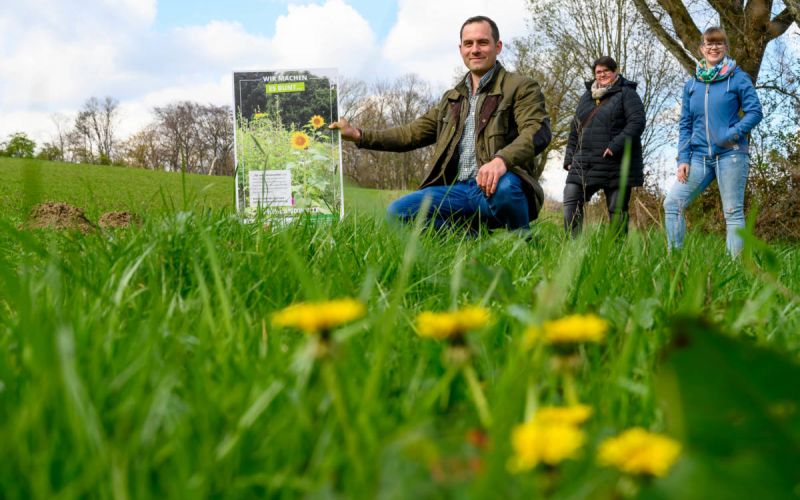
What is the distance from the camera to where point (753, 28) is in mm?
9398

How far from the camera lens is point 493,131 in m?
4.37

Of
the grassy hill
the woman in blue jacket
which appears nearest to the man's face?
the grassy hill

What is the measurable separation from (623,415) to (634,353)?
0.31 m

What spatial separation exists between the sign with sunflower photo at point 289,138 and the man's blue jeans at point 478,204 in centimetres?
140

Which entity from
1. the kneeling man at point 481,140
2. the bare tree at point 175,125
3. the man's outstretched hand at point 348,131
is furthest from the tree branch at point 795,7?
the bare tree at point 175,125

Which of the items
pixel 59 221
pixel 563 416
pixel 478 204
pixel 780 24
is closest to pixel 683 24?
pixel 780 24

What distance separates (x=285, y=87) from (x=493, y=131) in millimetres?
3064

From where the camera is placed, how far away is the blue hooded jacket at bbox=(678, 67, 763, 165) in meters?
5.07

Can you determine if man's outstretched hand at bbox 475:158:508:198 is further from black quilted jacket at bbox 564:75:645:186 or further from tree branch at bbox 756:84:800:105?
tree branch at bbox 756:84:800:105

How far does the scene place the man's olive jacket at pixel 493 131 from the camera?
4.16 meters

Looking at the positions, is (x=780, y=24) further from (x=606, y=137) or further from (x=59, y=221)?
(x=59, y=221)

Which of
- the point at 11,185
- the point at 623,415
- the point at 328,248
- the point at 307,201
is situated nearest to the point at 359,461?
the point at 623,415

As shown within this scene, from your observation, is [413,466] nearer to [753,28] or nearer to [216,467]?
[216,467]

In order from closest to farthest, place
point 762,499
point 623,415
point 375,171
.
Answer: point 762,499, point 623,415, point 375,171
